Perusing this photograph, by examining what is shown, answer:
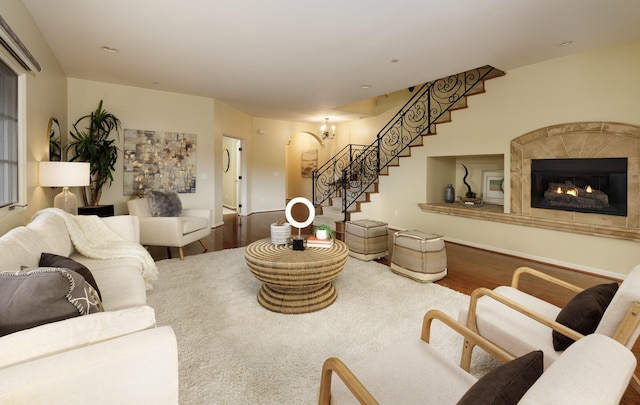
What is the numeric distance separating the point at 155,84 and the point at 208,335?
14.8ft

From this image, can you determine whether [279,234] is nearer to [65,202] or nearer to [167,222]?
[167,222]

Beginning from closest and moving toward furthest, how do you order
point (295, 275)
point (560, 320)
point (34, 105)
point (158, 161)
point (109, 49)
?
point (560, 320) < point (295, 275) < point (34, 105) < point (109, 49) < point (158, 161)

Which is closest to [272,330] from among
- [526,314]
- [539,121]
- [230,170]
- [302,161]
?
[526,314]

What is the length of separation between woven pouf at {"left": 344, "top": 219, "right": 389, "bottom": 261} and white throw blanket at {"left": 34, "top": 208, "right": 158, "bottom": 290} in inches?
94.4

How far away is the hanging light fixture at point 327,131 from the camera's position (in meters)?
8.66

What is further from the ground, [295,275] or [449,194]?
[449,194]

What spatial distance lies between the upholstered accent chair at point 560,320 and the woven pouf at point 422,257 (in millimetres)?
1259

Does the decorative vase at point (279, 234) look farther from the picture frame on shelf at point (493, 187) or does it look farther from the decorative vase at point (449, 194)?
the picture frame on shelf at point (493, 187)

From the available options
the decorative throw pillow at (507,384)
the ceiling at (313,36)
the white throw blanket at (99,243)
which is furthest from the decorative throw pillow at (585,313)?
the white throw blanket at (99,243)

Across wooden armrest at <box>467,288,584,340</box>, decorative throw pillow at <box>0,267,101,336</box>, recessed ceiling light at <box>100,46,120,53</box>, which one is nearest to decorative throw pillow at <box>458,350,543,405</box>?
wooden armrest at <box>467,288,584,340</box>

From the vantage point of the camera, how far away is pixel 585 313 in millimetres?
1358

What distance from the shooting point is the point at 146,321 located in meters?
1.11

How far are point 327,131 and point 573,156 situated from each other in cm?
612

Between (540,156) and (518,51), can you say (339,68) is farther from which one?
(540,156)
